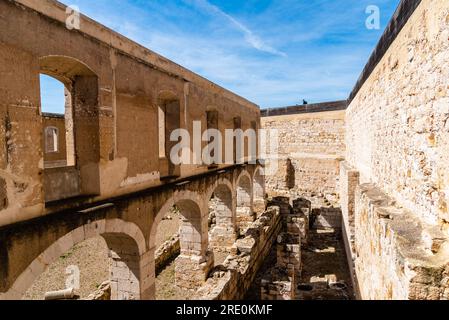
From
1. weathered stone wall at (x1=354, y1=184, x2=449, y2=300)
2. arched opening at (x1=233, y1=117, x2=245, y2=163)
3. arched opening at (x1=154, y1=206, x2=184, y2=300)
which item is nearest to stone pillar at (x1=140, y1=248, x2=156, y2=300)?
arched opening at (x1=154, y1=206, x2=184, y2=300)

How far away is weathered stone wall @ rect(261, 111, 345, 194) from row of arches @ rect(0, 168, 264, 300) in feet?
30.2

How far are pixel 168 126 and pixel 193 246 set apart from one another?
12.6ft

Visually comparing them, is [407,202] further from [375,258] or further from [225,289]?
[225,289]

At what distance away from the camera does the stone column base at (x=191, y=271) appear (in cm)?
842

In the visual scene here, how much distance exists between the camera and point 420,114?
342 cm

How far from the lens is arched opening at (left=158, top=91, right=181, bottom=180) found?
7.81 metres

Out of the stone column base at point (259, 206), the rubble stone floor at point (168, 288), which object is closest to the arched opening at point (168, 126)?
the rubble stone floor at point (168, 288)

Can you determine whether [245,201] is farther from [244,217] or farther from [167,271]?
[167,271]

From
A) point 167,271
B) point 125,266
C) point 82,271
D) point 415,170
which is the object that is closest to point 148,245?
point 125,266

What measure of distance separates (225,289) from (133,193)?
3.39m

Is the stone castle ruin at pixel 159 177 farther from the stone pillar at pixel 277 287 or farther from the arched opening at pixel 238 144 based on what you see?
the arched opening at pixel 238 144

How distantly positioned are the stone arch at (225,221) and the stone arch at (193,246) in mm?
2528

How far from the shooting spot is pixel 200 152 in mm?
9383
